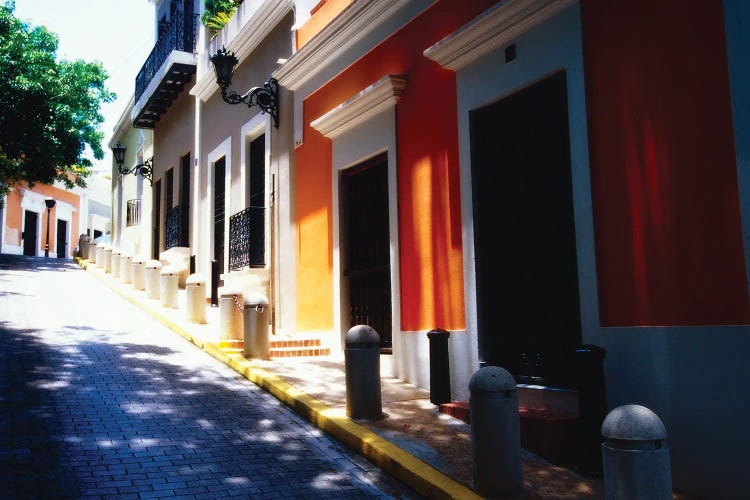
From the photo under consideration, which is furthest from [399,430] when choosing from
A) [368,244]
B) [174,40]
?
[174,40]

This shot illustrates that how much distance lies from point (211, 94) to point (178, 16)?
341 centimetres

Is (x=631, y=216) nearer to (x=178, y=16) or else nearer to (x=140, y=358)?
(x=140, y=358)

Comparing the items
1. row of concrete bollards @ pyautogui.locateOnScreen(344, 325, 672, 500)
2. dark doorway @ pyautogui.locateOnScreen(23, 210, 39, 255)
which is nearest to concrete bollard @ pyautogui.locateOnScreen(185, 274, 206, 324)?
row of concrete bollards @ pyautogui.locateOnScreen(344, 325, 672, 500)

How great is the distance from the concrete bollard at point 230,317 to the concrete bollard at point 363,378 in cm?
407

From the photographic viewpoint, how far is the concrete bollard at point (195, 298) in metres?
11.8

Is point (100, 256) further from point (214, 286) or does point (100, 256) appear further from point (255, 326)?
point (255, 326)

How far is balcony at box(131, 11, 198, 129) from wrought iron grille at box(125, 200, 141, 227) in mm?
2672

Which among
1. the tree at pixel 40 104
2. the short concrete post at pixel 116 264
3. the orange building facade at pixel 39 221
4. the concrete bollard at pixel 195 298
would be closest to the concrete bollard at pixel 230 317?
the concrete bollard at pixel 195 298

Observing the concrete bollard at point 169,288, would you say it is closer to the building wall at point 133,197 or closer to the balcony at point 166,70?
the balcony at point 166,70

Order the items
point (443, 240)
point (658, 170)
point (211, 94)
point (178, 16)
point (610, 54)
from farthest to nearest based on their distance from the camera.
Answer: point (178, 16), point (211, 94), point (443, 240), point (610, 54), point (658, 170)

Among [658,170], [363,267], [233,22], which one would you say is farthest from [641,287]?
Result: [233,22]

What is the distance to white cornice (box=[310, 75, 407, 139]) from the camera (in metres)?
8.34

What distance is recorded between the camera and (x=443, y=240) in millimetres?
7445

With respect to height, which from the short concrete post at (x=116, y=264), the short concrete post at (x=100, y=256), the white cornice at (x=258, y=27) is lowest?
the short concrete post at (x=116, y=264)
